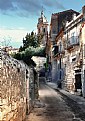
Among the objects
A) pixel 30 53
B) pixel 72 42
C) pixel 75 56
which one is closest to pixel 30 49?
pixel 30 53

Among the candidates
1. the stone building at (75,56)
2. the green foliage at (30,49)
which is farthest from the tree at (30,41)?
the stone building at (75,56)

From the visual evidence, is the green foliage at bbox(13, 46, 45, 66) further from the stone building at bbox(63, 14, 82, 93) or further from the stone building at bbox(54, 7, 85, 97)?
the stone building at bbox(63, 14, 82, 93)

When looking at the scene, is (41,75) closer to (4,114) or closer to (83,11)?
(83,11)

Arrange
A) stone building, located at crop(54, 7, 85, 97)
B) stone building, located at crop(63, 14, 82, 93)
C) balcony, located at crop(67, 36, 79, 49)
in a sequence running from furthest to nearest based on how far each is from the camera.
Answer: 1. balcony, located at crop(67, 36, 79, 49)
2. stone building, located at crop(63, 14, 82, 93)
3. stone building, located at crop(54, 7, 85, 97)

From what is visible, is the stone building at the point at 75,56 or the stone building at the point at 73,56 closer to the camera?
the stone building at the point at 75,56

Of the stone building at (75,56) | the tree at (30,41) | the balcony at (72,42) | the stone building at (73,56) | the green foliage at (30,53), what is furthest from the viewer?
the tree at (30,41)

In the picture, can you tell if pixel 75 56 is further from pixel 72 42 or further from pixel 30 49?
pixel 30 49

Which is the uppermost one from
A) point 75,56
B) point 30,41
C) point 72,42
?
point 30,41

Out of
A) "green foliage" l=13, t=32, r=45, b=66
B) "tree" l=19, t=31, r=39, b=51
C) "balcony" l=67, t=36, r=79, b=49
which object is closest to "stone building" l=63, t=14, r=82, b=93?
"balcony" l=67, t=36, r=79, b=49

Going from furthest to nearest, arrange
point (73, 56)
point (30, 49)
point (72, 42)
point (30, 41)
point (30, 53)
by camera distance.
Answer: point (30, 41) < point (30, 49) < point (30, 53) < point (72, 42) < point (73, 56)

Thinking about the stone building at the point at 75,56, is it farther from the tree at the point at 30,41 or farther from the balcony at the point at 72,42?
the tree at the point at 30,41

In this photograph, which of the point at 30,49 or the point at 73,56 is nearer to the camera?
the point at 73,56

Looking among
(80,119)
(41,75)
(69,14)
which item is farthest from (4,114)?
(41,75)

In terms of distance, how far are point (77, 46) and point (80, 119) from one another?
655 inches
